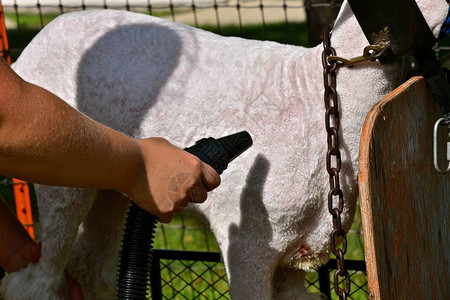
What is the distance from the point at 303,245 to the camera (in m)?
2.30

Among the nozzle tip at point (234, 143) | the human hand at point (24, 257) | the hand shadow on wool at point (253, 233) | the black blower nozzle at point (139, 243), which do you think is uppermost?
the nozzle tip at point (234, 143)

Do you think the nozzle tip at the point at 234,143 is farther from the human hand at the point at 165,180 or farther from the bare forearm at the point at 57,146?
the bare forearm at the point at 57,146

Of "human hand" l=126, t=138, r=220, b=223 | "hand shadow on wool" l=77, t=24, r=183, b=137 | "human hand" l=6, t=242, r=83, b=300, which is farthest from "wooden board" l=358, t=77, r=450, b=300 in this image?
"human hand" l=6, t=242, r=83, b=300

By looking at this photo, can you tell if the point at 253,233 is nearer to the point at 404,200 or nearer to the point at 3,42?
the point at 404,200

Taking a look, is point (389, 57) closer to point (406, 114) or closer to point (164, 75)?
point (406, 114)

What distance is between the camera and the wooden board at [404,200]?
67.0 inches

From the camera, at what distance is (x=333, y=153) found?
1.99 m

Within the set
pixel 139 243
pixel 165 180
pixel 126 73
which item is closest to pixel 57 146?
pixel 165 180

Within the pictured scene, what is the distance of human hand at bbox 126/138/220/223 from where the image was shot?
169cm

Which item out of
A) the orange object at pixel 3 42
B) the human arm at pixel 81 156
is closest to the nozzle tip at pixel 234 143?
the human arm at pixel 81 156

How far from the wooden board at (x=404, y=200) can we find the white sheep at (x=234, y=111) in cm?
23

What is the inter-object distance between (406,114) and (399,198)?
0.21 metres

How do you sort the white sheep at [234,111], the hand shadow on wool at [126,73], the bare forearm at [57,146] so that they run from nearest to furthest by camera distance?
the bare forearm at [57,146]
the white sheep at [234,111]
the hand shadow on wool at [126,73]

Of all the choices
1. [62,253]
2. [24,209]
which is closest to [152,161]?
[62,253]
